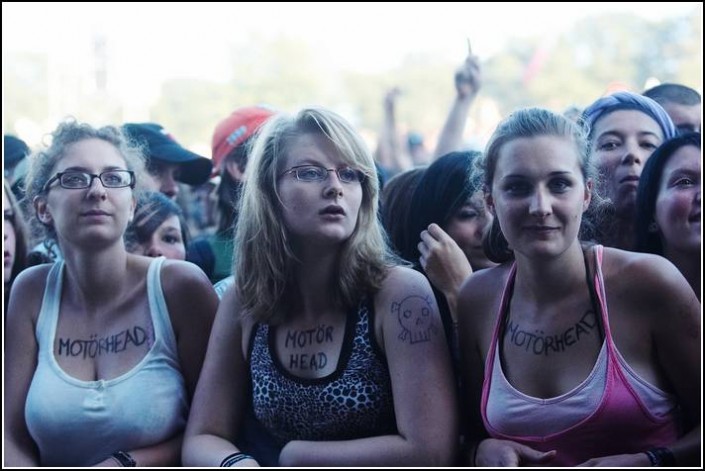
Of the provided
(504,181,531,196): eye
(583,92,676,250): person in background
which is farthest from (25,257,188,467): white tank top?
(583,92,676,250): person in background

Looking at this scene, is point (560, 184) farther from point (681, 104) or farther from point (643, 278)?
point (681, 104)

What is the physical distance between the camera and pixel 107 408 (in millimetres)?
2865

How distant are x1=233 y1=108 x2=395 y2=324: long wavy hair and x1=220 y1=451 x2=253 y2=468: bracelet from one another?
409 millimetres

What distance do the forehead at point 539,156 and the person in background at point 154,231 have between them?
1647 mm

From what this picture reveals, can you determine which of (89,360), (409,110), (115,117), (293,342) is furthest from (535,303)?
(409,110)

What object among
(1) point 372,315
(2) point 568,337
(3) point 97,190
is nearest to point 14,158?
(3) point 97,190

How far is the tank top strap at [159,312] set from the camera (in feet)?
9.72

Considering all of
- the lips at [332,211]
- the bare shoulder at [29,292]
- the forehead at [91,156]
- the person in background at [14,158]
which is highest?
the person in background at [14,158]

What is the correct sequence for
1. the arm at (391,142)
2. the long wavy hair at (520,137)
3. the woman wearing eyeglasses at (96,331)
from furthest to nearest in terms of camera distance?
1. the arm at (391,142)
2. the woman wearing eyeglasses at (96,331)
3. the long wavy hair at (520,137)

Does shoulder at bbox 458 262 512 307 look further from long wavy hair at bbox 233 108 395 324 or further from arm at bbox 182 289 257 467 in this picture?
arm at bbox 182 289 257 467

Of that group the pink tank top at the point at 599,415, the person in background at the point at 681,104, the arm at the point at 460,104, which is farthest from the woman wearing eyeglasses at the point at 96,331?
the arm at the point at 460,104

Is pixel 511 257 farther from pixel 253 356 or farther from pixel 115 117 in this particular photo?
pixel 115 117

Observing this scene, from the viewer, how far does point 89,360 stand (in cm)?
296

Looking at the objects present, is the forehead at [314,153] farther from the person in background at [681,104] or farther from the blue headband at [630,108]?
the person in background at [681,104]
